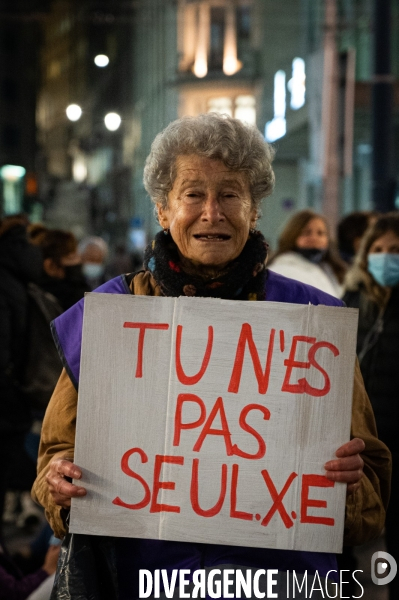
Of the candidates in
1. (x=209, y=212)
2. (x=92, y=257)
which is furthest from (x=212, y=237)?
(x=92, y=257)

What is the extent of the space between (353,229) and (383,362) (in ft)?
9.25

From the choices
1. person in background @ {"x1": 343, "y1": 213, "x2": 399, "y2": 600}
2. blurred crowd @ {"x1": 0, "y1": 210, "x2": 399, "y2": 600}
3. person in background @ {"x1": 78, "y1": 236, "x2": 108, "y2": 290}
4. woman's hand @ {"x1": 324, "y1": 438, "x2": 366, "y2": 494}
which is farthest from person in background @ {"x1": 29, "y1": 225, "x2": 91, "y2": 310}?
woman's hand @ {"x1": 324, "y1": 438, "x2": 366, "y2": 494}

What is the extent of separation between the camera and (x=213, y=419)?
2451mm

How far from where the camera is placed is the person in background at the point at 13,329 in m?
5.91

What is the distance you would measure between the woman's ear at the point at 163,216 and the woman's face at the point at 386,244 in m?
2.67

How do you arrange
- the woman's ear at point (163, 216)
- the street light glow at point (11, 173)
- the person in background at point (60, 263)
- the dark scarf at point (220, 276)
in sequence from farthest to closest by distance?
1. the street light glow at point (11, 173)
2. the person in background at point (60, 263)
3. the woman's ear at point (163, 216)
4. the dark scarf at point (220, 276)

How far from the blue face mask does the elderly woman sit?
249cm

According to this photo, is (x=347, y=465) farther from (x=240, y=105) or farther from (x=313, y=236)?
(x=240, y=105)

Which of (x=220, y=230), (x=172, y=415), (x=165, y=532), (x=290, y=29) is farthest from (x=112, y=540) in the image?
(x=290, y=29)

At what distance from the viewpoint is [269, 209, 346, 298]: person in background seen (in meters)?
6.58

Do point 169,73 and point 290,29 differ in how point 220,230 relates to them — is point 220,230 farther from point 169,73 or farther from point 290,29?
point 169,73

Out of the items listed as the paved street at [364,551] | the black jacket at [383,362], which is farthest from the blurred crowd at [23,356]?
the black jacket at [383,362]

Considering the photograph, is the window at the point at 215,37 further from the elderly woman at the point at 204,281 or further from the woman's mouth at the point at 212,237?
the woman's mouth at the point at 212,237

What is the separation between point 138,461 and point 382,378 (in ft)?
→ 9.30
